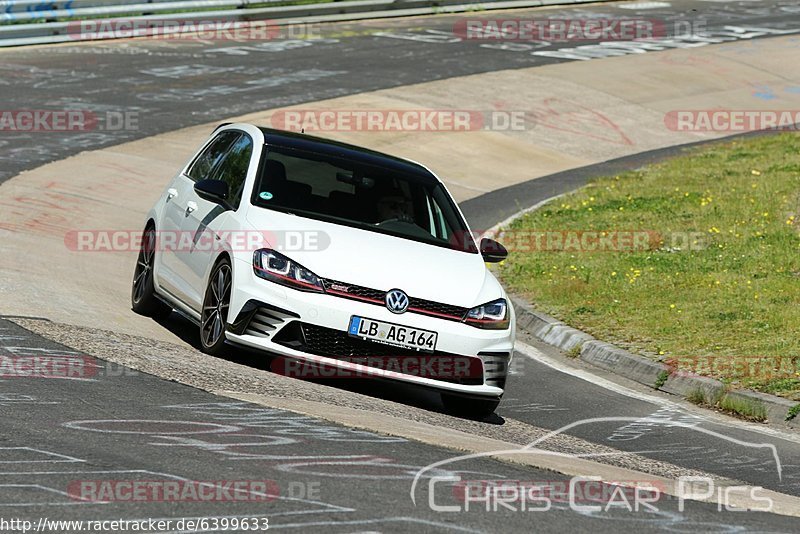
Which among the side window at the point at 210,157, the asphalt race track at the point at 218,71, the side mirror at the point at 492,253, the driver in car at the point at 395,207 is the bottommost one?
the asphalt race track at the point at 218,71

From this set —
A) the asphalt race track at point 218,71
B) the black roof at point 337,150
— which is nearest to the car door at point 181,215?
the black roof at point 337,150

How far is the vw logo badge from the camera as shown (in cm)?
875

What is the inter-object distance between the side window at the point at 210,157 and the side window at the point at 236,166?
4.7 inches

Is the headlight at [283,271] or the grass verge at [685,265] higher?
the headlight at [283,271]

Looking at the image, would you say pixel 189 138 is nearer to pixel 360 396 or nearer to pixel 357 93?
pixel 357 93

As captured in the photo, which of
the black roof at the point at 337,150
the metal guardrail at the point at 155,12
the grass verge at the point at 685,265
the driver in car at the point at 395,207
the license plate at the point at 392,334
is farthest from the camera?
the metal guardrail at the point at 155,12

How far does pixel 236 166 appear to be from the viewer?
10.3 metres

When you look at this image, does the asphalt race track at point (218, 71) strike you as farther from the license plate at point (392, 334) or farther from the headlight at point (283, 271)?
the license plate at point (392, 334)

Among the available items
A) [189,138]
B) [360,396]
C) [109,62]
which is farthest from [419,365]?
[109,62]

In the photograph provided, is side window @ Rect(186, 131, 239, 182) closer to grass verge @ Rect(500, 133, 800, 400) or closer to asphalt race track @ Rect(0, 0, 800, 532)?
asphalt race track @ Rect(0, 0, 800, 532)

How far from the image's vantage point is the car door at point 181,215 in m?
10.2

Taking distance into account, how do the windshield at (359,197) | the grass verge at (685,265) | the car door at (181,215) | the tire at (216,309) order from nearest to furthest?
the tire at (216,309), the windshield at (359,197), the car door at (181,215), the grass verge at (685,265)

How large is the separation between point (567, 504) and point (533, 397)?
13.2ft

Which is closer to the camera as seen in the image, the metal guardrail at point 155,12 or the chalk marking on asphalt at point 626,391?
the chalk marking on asphalt at point 626,391
